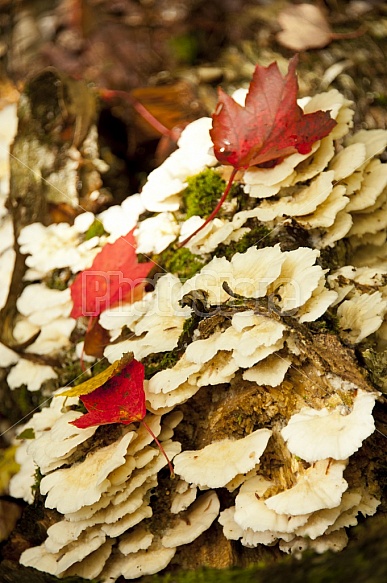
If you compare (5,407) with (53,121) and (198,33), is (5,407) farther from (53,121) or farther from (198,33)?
(198,33)

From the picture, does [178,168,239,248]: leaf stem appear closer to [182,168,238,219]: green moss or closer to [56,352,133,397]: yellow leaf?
[182,168,238,219]: green moss

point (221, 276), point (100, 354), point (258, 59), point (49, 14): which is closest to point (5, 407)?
point (100, 354)

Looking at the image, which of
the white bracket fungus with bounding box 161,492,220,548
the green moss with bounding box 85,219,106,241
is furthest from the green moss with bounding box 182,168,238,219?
the white bracket fungus with bounding box 161,492,220,548

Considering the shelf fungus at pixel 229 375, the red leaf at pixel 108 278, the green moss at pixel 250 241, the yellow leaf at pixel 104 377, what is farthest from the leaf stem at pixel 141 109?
the yellow leaf at pixel 104 377

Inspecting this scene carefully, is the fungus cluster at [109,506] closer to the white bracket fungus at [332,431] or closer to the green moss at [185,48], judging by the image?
the white bracket fungus at [332,431]

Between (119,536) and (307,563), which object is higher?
(307,563)

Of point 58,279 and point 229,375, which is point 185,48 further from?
point 229,375
